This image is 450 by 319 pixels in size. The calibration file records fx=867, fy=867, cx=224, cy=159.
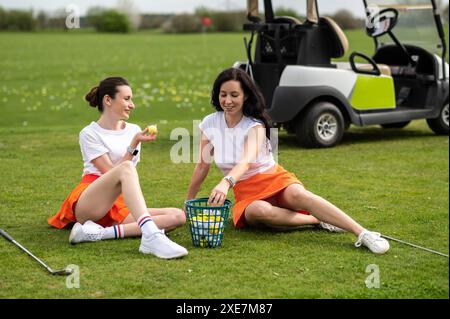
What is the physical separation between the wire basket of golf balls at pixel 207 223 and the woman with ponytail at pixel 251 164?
348 millimetres

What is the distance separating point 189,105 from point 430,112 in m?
4.86

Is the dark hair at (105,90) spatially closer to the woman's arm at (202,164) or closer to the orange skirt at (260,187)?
the woman's arm at (202,164)

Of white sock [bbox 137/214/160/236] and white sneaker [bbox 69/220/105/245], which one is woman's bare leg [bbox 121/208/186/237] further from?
white sock [bbox 137/214/160/236]

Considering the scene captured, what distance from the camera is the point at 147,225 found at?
463cm

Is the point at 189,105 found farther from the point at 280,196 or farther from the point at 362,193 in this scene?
the point at 280,196

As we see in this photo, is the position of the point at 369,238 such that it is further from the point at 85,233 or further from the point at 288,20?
the point at 288,20

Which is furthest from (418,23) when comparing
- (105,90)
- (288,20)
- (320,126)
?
(105,90)

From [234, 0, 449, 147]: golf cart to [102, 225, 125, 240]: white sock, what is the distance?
3696mm

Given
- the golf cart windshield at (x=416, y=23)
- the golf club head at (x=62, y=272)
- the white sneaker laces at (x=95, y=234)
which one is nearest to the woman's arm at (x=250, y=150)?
the white sneaker laces at (x=95, y=234)

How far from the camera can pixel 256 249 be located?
4777 millimetres

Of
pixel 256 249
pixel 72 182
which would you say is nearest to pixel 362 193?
pixel 256 249

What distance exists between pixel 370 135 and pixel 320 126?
1.32 m

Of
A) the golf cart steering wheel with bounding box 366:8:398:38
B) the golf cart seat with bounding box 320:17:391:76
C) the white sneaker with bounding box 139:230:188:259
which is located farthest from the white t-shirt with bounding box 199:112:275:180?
the golf cart steering wheel with bounding box 366:8:398:38

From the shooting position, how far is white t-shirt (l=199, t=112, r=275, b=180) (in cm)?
511
